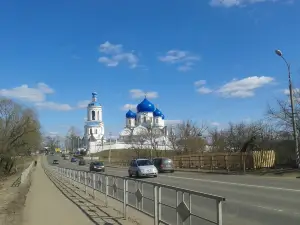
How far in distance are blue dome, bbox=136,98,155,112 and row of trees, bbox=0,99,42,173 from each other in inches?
1910

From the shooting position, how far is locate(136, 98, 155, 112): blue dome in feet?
427

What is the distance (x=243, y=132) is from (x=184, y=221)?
228 ft

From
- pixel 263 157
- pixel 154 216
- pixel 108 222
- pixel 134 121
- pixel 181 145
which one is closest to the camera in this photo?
pixel 154 216

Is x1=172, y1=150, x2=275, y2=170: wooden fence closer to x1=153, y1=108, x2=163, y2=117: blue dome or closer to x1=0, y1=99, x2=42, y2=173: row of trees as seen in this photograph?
x1=0, y1=99, x2=42, y2=173: row of trees

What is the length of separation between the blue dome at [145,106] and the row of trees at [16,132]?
48519 mm

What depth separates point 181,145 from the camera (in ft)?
262

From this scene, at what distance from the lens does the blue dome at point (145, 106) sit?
13026 cm

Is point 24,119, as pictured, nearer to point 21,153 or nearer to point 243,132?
point 21,153

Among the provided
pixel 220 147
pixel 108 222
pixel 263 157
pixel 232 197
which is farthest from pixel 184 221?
pixel 220 147

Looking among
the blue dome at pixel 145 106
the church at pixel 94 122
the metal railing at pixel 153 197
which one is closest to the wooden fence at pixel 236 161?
the metal railing at pixel 153 197

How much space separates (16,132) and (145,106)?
188 ft

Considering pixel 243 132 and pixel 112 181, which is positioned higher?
pixel 243 132

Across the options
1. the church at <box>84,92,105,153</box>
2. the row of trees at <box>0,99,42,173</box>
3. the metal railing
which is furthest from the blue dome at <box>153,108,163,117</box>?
the metal railing

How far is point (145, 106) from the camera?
13088 cm
